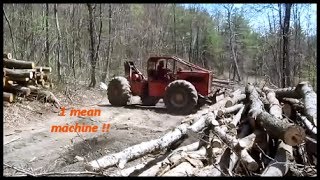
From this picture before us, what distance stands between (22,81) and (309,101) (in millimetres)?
8951

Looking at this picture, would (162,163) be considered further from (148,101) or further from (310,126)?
(148,101)

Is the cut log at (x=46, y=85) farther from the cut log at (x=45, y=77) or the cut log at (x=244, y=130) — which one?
the cut log at (x=244, y=130)

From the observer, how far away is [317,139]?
6000 mm

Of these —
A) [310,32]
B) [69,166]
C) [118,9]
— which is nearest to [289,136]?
[69,166]

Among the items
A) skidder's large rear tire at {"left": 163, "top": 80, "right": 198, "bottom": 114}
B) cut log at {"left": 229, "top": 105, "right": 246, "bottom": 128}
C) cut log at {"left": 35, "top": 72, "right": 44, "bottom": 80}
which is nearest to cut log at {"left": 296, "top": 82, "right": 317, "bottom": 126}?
cut log at {"left": 229, "top": 105, "right": 246, "bottom": 128}

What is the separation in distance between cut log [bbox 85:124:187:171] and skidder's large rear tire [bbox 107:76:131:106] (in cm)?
651

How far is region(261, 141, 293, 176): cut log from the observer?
16.7 ft

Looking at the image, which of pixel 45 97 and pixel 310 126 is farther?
pixel 45 97

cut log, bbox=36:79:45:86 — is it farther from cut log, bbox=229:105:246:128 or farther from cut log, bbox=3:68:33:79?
cut log, bbox=229:105:246:128

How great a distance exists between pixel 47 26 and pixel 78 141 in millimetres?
11883

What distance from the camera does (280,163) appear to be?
17.4 feet

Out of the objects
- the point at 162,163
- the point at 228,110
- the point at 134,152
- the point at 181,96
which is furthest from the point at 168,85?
the point at 162,163

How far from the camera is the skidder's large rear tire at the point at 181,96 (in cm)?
1232

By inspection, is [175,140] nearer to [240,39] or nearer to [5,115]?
[5,115]
